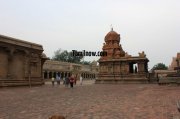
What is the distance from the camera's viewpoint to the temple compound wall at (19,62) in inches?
1003

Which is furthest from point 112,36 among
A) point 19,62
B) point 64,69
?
point 64,69

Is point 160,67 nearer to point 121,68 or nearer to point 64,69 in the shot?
point 64,69

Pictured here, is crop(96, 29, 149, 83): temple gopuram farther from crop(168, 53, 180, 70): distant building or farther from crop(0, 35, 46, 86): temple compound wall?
crop(0, 35, 46, 86): temple compound wall

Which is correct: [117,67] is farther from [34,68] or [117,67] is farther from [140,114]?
[140,114]

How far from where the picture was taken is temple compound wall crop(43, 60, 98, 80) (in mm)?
68713

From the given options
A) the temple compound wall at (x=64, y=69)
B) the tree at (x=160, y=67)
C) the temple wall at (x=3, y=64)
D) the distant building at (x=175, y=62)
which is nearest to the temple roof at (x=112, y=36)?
the distant building at (x=175, y=62)

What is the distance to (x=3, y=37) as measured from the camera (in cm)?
2511

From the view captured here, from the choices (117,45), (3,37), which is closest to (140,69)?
(117,45)

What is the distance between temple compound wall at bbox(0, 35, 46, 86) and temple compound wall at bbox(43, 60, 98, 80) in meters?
34.2

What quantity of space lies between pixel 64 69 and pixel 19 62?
48483mm

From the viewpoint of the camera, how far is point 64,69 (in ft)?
251

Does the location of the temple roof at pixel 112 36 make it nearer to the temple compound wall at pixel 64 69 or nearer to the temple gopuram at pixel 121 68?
the temple gopuram at pixel 121 68

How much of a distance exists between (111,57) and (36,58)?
1585 cm

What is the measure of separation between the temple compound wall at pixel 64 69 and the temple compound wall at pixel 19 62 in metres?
34.2
